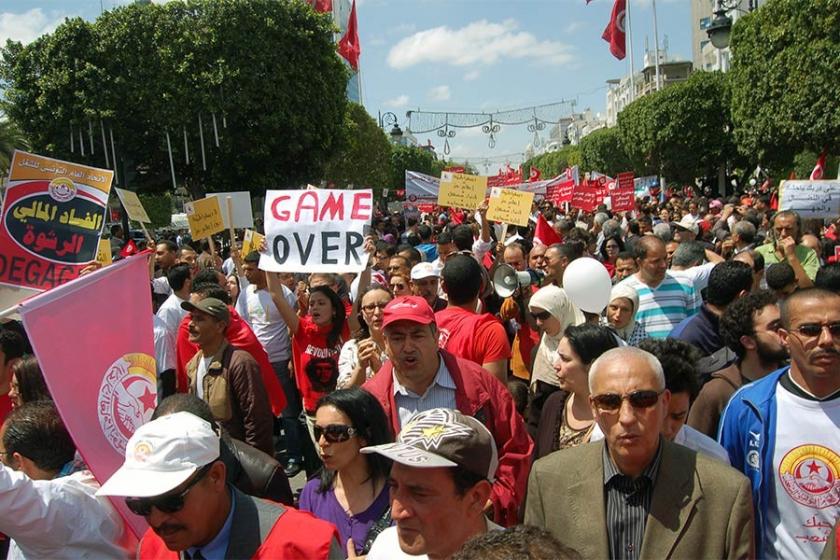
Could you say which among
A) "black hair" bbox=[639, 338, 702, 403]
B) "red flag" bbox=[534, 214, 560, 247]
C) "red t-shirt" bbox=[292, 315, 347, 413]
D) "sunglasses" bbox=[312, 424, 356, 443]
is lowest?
"red t-shirt" bbox=[292, 315, 347, 413]

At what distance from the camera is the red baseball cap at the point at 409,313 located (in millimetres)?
3490

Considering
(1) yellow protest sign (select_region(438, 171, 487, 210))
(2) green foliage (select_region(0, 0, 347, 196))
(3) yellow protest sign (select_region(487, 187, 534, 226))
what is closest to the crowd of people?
(3) yellow protest sign (select_region(487, 187, 534, 226))

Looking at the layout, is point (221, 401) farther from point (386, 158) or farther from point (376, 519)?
point (386, 158)

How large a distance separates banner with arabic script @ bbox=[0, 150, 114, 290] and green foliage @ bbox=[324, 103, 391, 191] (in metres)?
36.4

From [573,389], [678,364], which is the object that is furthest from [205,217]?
[678,364]

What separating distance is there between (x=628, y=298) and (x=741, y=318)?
155cm

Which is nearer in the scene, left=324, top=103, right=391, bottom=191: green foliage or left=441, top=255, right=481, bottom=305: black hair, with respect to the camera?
left=441, top=255, right=481, bottom=305: black hair

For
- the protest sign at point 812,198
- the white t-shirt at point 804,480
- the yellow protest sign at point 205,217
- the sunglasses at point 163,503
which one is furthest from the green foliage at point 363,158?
the sunglasses at point 163,503

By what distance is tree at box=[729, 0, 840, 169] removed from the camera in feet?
71.4

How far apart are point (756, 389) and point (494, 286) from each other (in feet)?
11.0

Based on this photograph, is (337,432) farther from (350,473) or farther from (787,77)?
(787,77)

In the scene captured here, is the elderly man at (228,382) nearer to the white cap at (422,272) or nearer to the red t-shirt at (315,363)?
the red t-shirt at (315,363)

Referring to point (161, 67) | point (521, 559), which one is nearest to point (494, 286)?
point (521, 559)

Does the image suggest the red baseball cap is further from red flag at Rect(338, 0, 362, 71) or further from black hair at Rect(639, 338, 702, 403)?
red flag at Rect(338, 0, 362, 71)
